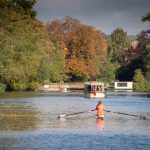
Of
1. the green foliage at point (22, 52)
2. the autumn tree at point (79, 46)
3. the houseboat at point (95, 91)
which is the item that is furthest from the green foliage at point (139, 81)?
the houseboat at point (95, 91)

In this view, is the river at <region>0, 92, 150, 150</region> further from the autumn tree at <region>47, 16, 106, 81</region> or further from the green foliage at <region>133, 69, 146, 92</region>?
the autumn tree at <region>47, 16, 106, 81</region>

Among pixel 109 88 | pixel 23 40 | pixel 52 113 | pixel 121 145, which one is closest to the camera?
pixel 121 145

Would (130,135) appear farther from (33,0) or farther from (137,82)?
(137,82)

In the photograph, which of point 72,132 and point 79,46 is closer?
point 72,132

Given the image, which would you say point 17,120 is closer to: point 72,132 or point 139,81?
point 72,132

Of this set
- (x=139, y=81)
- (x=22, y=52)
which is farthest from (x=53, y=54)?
(x=22, y=52)

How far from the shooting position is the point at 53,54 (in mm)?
140500

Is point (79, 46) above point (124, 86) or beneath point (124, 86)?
above

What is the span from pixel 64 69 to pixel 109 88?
20.0 metres

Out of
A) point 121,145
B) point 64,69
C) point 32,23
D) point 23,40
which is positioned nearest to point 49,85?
point 64,69

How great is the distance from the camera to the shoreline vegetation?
4210 inches

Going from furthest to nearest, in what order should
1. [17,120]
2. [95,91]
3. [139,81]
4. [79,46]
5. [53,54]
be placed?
[79,46], [139,81], [53,54], [95,91], [17,120]

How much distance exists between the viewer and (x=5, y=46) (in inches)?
3971

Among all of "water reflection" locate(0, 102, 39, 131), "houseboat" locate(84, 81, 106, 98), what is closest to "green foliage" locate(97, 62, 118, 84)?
"houseboat" locate(84, 81, 106, 98)
